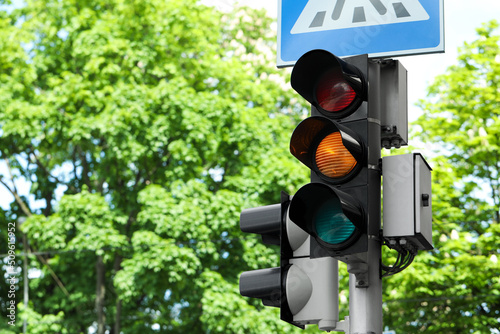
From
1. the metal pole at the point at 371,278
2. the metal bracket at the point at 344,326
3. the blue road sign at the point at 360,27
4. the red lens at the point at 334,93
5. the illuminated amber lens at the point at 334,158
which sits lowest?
the metal bracket at the point at 344,326

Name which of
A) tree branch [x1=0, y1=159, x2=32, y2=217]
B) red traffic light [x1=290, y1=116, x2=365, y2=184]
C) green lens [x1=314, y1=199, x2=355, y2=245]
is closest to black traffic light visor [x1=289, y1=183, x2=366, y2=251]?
green lens [x1=314, y1=199, x2=355, y2=245]

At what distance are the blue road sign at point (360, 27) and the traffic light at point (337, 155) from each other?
0.46 metres

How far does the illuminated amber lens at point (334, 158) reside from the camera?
321cm

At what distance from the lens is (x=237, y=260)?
18.8 meters

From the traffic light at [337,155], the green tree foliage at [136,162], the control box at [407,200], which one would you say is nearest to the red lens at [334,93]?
the traffic light at [337,155]

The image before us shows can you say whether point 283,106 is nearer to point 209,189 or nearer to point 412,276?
point 209,189

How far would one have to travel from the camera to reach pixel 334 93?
11.1 feet

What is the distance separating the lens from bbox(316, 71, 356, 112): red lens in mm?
3336

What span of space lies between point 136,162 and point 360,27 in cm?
1564

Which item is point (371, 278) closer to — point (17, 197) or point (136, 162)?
point (136, 162)

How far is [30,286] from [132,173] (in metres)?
4.08

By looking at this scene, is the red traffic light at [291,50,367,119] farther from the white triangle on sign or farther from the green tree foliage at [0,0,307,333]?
the green tree foliage at [0,0,307,333]

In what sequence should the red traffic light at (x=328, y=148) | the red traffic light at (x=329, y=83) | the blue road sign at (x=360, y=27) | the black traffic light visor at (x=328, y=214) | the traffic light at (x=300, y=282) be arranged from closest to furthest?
the black traffic light visor at (x=328, y=214) → the red traffic light at (x=328, y=148) → the red traffic light at (x=329, y=83) → the traffic light at (x=300, y=282) → the blue road sign at (x=360, y=27)

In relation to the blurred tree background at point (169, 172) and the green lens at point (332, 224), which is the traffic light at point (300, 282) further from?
the blurred tree background at point (169, 172)
